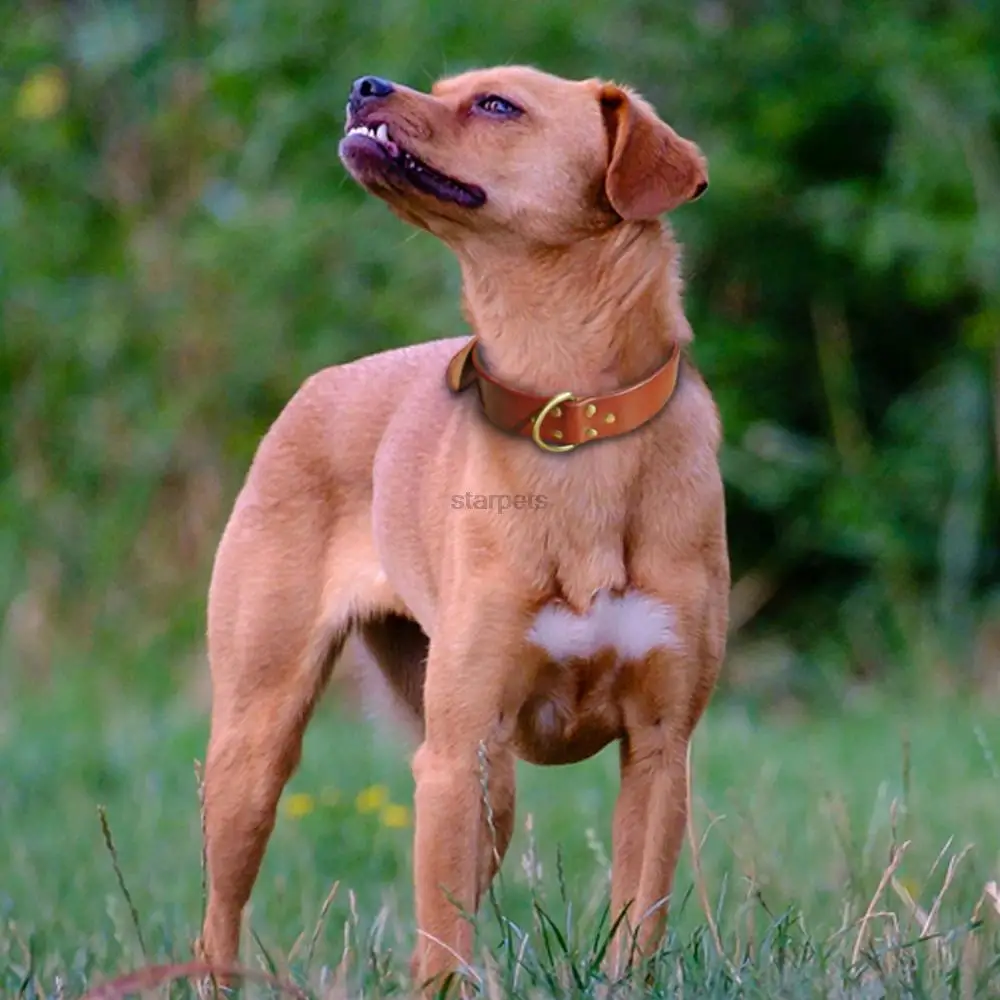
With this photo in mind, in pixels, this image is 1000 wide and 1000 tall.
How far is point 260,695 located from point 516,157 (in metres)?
1.32

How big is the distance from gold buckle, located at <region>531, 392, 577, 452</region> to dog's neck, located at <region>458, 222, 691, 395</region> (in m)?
0.04

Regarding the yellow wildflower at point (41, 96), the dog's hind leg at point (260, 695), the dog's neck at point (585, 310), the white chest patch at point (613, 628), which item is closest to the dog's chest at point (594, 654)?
the white chest patch at point (613, 628)

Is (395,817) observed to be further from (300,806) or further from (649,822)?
(649,822)

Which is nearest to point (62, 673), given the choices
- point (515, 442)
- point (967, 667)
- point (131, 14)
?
point (131, 14)

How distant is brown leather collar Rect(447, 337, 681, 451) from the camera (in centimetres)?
380

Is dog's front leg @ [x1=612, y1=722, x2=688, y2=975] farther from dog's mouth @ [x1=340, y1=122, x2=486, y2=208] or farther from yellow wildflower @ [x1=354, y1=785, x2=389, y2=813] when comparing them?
yellow wildflower @ [x1=354, y1=785, x2=389, y2=813]

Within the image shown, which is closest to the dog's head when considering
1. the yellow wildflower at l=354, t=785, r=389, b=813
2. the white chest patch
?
the white chest patch

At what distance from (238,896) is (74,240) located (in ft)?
24.6

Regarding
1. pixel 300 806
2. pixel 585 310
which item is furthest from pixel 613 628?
pixel 300 806

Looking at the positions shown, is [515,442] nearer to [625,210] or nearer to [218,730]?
[625,210]

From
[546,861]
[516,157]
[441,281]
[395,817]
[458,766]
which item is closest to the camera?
[458,766]

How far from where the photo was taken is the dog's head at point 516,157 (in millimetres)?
3814

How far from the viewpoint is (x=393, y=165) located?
380 centimetres

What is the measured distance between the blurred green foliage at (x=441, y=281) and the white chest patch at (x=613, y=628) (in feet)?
19.5
